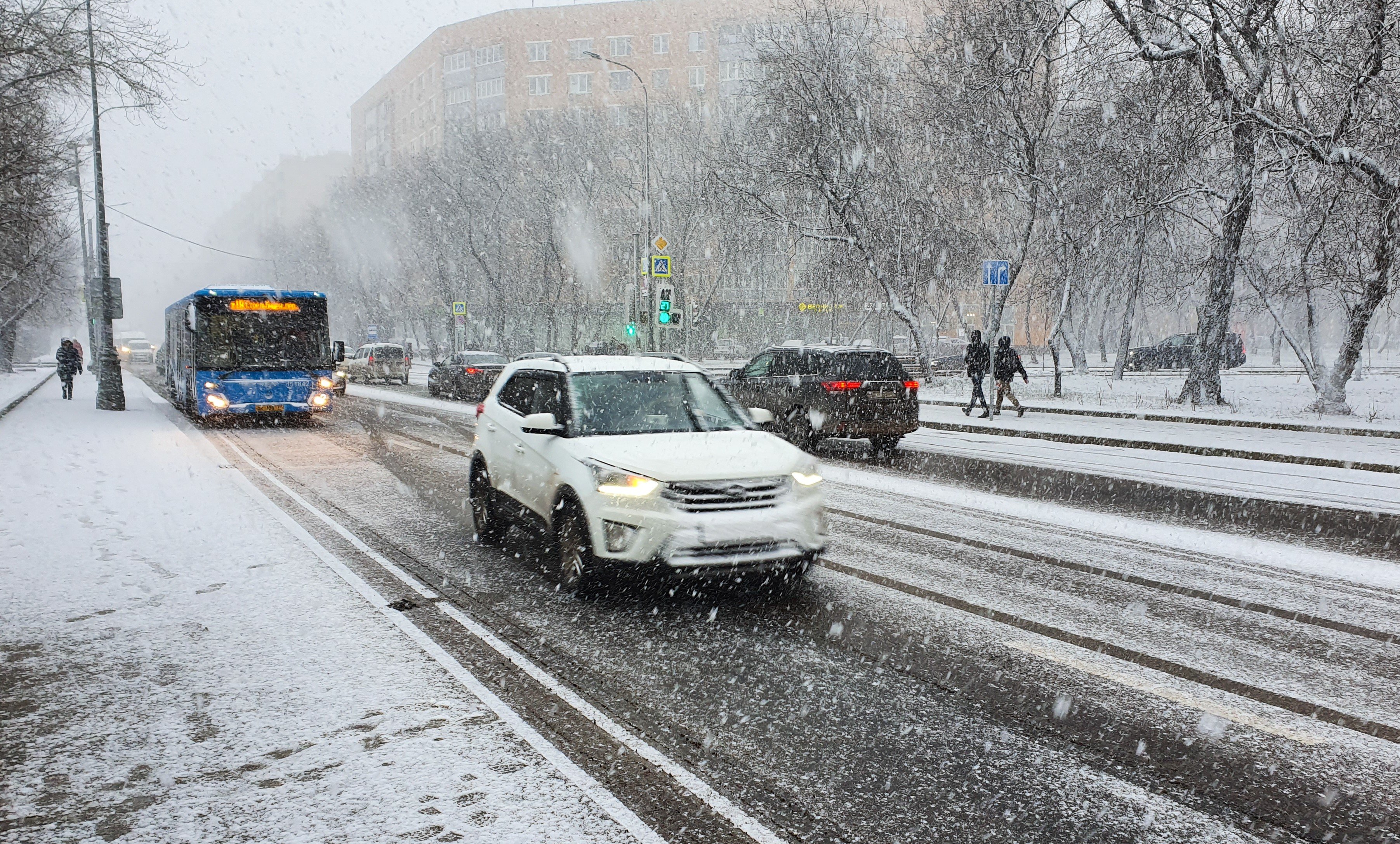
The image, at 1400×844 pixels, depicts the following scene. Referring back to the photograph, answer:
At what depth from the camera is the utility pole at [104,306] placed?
22.1 metres

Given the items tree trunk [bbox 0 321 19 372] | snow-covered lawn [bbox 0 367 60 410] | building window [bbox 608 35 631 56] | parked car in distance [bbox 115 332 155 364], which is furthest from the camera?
building window [bbox 608 35 631 56]

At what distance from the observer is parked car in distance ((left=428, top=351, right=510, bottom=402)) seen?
28047 mm

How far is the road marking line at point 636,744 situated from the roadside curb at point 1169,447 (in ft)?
40.2

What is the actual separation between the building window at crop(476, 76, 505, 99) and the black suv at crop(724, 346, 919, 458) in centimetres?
8002

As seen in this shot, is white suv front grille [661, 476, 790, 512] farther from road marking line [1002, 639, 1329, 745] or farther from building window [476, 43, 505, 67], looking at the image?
building window [476, 43, 505, 67]

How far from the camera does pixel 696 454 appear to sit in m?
6.20

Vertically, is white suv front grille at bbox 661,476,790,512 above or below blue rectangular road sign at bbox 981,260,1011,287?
below

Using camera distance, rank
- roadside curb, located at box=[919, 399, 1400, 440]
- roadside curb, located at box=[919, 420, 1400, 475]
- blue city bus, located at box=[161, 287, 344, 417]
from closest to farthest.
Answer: roadside curb, located at box=[919, 420, 1400, 475] → roadside curb, located at box=[919, 399, 1400, 440] → blue city bus, located at box=[161, 287, 344, 417]

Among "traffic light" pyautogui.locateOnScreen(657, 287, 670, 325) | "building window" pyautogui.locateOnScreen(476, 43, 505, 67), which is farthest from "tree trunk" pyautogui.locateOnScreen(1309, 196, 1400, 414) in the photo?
"building window" pyautogui.locateOnScreen(476, 43, 505, 67)

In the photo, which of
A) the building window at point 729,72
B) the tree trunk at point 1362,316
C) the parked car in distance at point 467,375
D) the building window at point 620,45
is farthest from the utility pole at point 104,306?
the building window at point 620,45

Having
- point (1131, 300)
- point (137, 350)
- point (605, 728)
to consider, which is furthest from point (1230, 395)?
point (137, 350)

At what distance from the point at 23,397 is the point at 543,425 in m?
27.8

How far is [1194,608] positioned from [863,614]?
2.28 m

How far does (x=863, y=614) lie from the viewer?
5.93 meters
